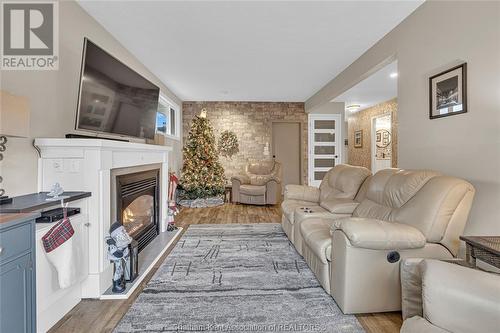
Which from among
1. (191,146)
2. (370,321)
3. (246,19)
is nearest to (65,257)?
(370,321)

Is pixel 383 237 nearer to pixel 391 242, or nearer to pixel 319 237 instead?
pixel 391 242

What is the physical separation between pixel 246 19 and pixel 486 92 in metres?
2.18

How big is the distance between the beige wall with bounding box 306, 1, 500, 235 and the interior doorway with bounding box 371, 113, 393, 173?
16.0 ft

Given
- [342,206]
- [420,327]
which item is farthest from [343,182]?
[420,327]

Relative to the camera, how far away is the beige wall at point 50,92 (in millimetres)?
1773

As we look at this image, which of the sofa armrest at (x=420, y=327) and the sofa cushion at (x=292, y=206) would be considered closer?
the sofa armrest at (x=420, y=327)

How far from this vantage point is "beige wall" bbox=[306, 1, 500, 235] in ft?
5.91

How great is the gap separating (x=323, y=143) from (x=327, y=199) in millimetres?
4241

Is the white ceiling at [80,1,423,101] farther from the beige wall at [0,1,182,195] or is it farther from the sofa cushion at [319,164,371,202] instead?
the sofa cushion at [319,164,371,202]

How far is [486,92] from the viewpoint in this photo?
72.4 inches

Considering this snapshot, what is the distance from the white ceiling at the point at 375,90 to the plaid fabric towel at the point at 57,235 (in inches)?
168

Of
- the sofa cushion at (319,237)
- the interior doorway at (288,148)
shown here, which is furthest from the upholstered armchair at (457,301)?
the interior doorway at (288,148)

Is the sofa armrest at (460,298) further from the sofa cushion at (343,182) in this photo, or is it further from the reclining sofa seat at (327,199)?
the sofa cushion at (343,182)

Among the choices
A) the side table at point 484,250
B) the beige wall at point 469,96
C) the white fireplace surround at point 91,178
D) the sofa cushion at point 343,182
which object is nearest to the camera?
the side table at point 484,250
